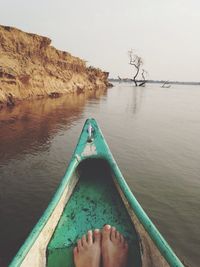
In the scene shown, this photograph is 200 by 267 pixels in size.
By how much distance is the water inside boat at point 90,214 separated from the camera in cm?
333

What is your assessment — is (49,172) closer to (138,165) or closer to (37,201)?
(37,201)

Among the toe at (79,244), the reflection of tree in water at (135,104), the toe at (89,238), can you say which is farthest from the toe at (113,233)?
the reflection of tree in water at (135,104)

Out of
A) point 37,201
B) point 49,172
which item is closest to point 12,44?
point 49,172

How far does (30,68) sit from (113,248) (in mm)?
24684

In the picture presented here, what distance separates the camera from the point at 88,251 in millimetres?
3201

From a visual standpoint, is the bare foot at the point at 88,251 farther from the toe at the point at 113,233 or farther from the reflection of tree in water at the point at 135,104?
the reflection of tree in water at the point at 135,104

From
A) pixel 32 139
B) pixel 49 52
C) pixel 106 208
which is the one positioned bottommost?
pixel 32 139

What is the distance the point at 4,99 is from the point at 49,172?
13224mm

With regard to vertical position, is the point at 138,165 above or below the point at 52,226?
below

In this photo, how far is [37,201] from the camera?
5.44 meters

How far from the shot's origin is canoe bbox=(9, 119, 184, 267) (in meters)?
2.74

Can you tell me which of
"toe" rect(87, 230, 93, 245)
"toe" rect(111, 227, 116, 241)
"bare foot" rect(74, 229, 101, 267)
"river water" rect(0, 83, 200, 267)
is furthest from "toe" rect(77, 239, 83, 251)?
"river water" rect(0, 83, 200, 267)

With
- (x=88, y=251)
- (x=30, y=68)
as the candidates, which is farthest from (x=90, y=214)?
(x=30, y=68)

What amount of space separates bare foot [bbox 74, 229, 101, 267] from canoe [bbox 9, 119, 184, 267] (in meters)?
0.17
